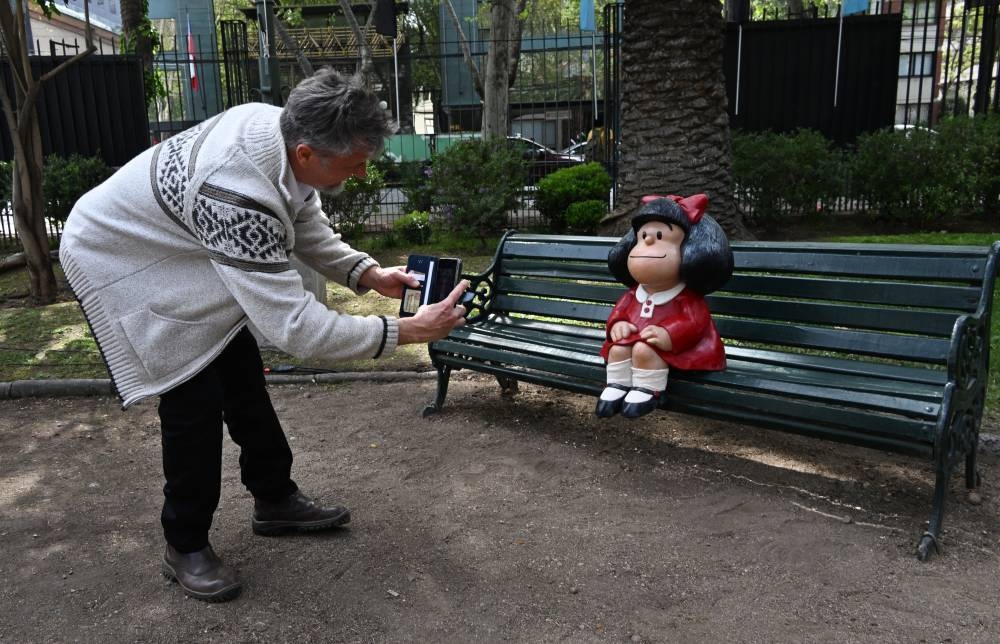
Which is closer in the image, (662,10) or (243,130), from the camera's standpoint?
(243,130)

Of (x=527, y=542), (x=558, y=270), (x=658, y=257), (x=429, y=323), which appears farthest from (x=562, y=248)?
(x=429, y=323)

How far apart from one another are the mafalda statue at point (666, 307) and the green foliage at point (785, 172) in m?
7.19

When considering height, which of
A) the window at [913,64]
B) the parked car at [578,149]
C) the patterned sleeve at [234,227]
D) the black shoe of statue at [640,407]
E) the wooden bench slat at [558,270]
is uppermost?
the window at [913,64]

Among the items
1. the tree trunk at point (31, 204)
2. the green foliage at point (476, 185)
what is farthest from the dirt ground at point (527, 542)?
the green foliage at point (476, 185)

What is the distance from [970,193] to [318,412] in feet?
28.5

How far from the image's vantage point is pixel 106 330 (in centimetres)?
279

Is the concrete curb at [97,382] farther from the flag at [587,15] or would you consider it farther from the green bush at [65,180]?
the flag at [587,15]

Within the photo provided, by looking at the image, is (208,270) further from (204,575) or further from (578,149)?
(578,149)

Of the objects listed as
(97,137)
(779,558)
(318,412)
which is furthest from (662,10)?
(97,137)

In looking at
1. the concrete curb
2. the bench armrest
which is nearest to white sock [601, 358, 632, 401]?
the bench armrest

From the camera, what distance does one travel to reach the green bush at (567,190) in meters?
10.7

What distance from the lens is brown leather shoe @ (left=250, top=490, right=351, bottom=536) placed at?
11.5ft

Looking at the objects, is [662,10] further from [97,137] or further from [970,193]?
[97,137]

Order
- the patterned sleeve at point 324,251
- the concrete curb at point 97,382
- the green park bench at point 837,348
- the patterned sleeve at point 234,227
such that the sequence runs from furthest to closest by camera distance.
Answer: the concrete curb at point 97,382, the patterned sleeve at point 324,251, the green park bench at point 837,348, the patterned sleeve at point 234,227
